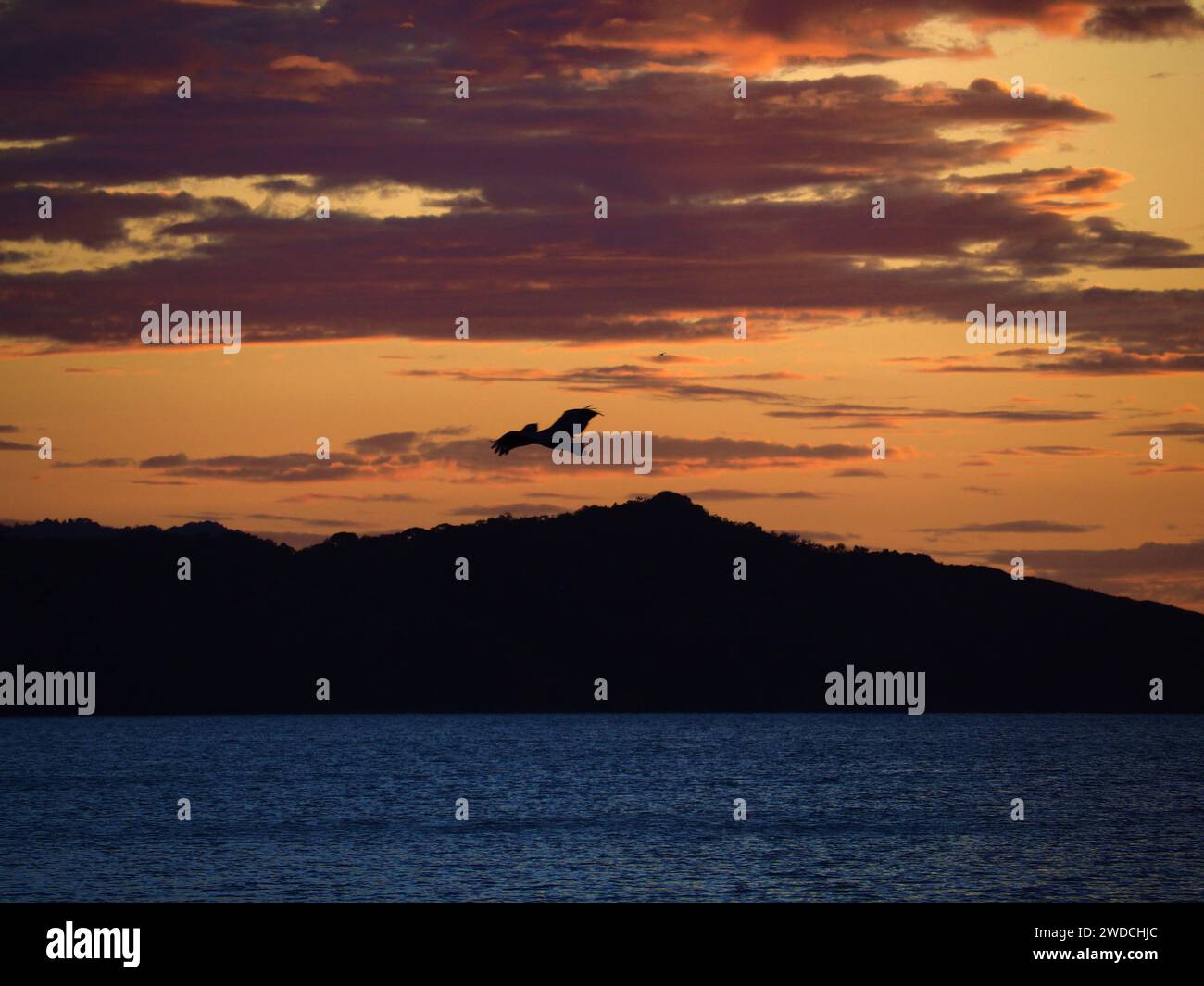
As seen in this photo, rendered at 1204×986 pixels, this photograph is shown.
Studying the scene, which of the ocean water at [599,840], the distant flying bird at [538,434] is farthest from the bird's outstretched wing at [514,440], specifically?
the ocean water at [599,840]

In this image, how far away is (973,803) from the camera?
14225 cm

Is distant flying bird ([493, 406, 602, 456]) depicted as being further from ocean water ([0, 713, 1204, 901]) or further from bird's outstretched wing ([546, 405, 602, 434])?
ocean water ([0, 713, 1204, 901])

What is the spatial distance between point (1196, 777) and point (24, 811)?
135 metres

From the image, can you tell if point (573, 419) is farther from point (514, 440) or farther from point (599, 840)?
point (599, 840)

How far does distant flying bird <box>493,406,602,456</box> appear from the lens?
32.7 metres

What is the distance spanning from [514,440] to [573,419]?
1539 millimetres

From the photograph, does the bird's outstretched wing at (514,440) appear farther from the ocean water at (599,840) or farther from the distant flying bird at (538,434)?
the ocean water at (599,840)

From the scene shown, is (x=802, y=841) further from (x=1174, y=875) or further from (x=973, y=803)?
(x=973, y=803)

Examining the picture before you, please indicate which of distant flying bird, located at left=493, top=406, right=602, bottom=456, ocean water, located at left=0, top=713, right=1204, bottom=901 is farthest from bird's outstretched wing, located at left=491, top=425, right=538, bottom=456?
ocean water, located at left=0, top=713, right=1204, bottom=901

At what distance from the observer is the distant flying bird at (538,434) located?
32688 millimetres

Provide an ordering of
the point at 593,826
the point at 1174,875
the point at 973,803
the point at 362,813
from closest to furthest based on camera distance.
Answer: the point at 1174,875 → the point at 593,826 → the point at 362,813 → the point at 973,803

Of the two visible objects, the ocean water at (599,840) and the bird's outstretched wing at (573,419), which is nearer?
the bird's outstretched wing at (573,419)
